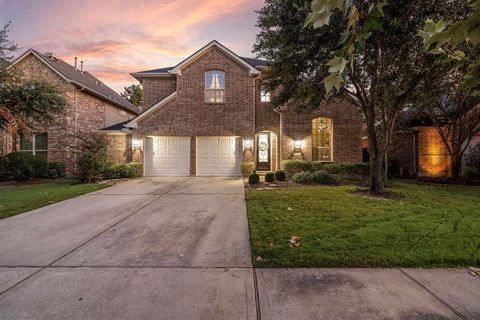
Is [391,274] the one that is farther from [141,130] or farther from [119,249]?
[141,130]

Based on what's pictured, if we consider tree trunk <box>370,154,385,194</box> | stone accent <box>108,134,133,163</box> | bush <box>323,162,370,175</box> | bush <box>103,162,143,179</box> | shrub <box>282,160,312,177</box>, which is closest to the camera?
tree trunk <box>370,154,385,194</box>

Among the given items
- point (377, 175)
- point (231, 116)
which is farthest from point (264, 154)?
point (377, 175)

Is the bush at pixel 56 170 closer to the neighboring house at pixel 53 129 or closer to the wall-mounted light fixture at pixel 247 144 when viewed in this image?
the neighboring house at pixel 53 129

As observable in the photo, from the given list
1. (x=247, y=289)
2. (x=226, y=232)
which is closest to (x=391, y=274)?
(x=247, y=289)

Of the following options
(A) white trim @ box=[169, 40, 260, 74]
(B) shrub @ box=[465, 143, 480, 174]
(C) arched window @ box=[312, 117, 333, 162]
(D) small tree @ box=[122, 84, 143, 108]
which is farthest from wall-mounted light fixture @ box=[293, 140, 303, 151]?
(D) small tree @ box=[122, 84, 143, 108]

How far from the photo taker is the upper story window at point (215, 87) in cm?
1383

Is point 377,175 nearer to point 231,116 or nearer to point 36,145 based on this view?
point 231,116

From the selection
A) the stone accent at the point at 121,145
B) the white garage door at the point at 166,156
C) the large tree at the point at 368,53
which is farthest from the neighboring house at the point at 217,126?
the large tree at the point at 368,53

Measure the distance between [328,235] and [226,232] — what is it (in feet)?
6.38

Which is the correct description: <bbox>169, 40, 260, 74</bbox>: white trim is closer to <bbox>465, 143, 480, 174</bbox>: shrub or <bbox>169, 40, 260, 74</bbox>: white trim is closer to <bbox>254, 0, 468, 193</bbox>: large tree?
<bbox>254, 0, 468, 193</bbox>: large tree

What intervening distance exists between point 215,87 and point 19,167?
1171 centimetres

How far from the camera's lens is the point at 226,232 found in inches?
188

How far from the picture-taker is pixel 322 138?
14.1 m

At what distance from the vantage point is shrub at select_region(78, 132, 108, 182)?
453 inches
